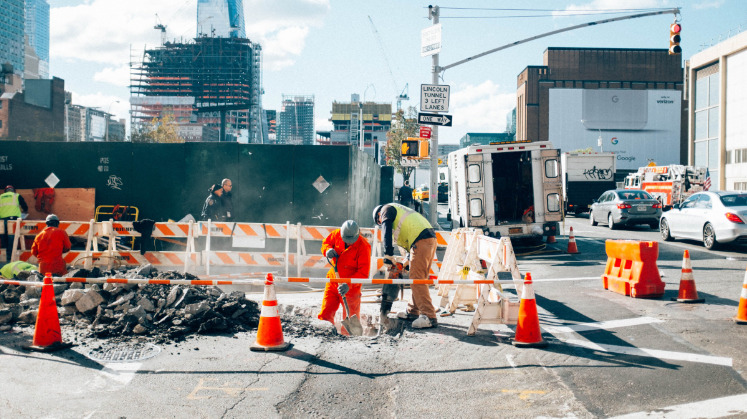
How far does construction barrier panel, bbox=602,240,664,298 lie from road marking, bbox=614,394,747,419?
4.89 meters

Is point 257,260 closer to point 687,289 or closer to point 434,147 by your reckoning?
point 687,289

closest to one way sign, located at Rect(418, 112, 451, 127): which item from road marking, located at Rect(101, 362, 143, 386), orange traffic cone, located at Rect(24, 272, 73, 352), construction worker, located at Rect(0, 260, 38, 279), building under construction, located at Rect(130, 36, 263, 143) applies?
construction worker, located at Rect(0, 260, 38, 279)

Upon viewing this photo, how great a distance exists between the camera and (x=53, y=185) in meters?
16.9

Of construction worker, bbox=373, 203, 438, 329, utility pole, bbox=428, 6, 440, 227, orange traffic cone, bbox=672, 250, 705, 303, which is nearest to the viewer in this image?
construction worker, bbox=373, 203, 438, 329

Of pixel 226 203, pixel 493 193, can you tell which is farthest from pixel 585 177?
pixel 226 203

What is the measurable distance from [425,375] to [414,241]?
Result: 256 cm

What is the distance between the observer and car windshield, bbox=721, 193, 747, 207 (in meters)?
15.6

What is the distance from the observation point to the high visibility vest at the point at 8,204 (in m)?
14.6

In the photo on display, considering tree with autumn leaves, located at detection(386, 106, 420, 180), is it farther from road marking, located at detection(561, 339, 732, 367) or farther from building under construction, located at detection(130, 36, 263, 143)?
building under construction, located at detection(130, 36, 263, 143)

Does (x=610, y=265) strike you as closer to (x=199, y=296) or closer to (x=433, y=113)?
(x=199, y=296)

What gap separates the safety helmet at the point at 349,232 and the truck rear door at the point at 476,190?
910 cm

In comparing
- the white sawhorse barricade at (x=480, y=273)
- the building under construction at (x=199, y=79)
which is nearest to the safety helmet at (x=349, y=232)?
the white sawhorse barricade at (x=480, y=273)

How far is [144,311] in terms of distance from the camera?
778cm

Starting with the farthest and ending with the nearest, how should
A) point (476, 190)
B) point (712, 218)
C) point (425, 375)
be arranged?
point (476, 190), point (712, 218), point (425, 375)
